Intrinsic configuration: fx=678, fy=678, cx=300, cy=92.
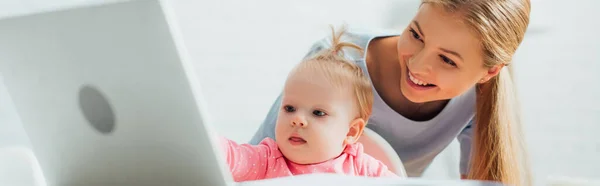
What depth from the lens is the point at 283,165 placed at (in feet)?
4.33

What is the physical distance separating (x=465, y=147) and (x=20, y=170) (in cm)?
82

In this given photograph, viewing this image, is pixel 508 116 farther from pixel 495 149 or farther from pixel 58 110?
pixel 58 110

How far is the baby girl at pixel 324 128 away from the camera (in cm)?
128

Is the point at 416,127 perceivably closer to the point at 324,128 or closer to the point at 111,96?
the point at 324,128

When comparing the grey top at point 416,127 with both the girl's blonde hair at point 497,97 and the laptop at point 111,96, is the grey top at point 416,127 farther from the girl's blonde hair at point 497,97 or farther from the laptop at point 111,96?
the laptop at point 111,96

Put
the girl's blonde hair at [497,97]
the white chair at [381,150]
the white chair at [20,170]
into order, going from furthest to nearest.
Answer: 1. the white chair at [381,150]
2. the girl's blonde hair at [497,97]
3. the white chair at [20,170]

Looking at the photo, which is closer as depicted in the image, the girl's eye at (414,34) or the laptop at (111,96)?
the laptop at (111,96)

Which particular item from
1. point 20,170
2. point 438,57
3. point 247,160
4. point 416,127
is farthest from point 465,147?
point 20,170

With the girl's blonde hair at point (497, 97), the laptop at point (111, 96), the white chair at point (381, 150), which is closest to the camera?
the laptop at point (111, 96)

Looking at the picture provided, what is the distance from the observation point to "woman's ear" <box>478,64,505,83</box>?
4.10ft

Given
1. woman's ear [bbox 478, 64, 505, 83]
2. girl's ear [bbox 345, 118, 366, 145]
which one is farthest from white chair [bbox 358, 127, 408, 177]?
woman's ear [bbox 478, 64, 505, 83]

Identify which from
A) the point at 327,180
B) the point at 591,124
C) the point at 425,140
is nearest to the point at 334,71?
the point at 425,140

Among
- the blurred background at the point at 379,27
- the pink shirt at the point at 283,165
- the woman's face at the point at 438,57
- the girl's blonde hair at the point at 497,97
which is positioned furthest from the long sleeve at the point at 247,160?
the girl's blonde hair at the point at 497,97

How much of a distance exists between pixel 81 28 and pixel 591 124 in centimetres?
117
